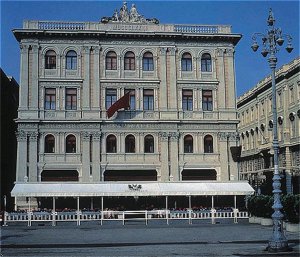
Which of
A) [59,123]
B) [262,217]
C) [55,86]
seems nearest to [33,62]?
[55,86]

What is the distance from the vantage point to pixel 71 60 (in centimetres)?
4812

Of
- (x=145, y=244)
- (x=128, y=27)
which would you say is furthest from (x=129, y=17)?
(x=145, y=244)

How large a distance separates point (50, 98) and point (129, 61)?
8.03 metres

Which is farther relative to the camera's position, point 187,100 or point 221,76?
point 221,76

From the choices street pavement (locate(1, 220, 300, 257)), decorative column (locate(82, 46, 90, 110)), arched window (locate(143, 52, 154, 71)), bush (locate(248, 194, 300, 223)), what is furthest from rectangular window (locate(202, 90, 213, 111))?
street pavement (locate(1, 220, 300, 257))

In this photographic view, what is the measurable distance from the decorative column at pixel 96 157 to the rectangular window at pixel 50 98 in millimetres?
4726

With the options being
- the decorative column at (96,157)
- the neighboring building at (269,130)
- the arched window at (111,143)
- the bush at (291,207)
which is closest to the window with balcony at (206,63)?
the neighboring building at (269,130)

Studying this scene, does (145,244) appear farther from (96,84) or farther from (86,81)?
(86,81)

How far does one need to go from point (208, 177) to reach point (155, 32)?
1427 centimetres

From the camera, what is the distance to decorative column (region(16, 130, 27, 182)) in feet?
150

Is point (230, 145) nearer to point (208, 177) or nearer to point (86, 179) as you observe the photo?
point (208, 177)

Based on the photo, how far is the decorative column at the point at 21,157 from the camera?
45750 millimetres

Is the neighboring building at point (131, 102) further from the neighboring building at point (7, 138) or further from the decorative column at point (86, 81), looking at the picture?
the neighboring building at point (7, 138)

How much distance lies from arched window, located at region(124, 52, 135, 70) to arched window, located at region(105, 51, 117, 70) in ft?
3.34
